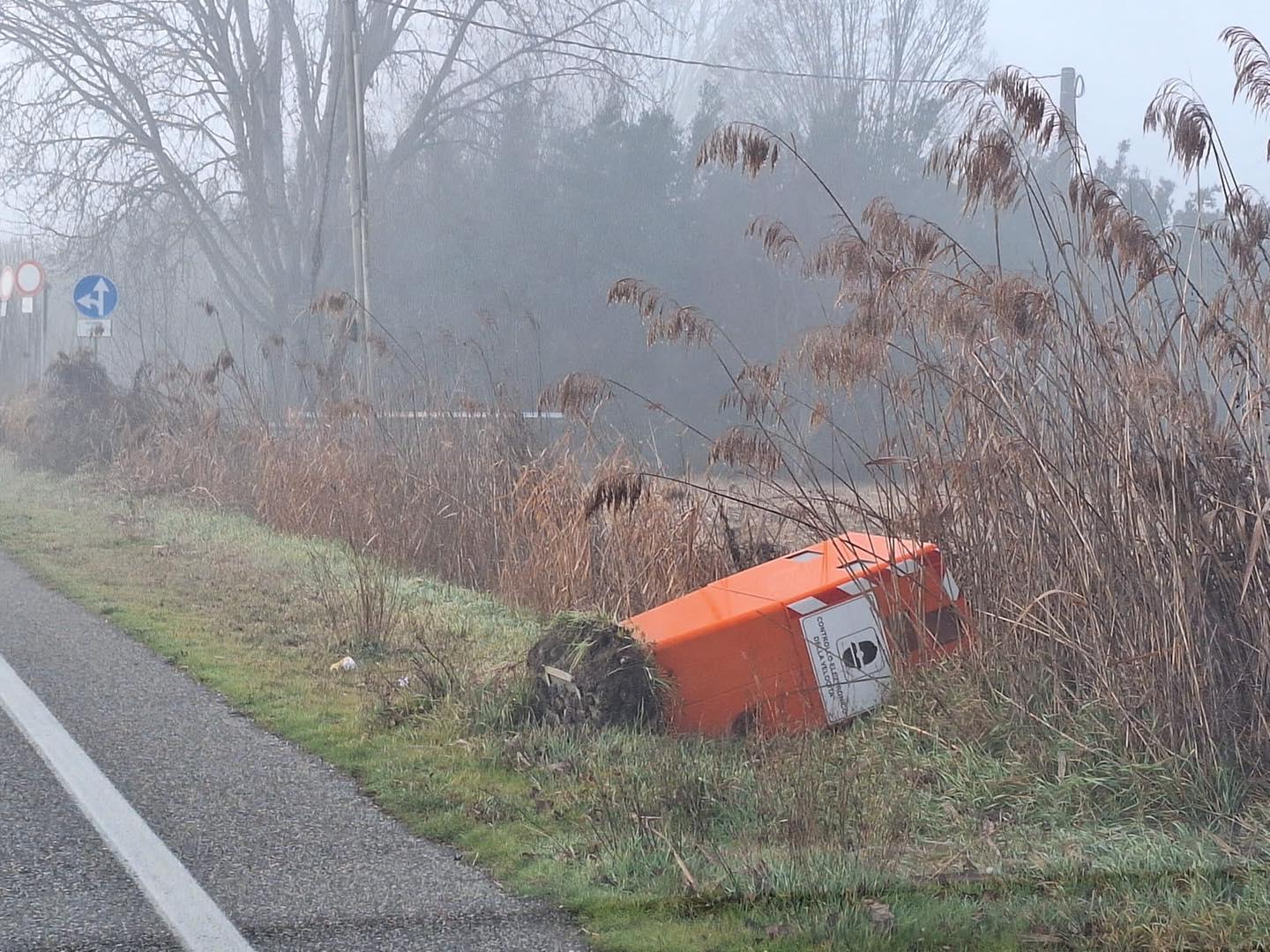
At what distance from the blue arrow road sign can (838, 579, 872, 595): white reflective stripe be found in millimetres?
17688

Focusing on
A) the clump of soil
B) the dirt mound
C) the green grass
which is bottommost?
the green grass

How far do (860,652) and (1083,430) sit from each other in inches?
56.5

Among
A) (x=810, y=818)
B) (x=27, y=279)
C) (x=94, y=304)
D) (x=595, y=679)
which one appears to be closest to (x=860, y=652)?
(x=595, y=679)

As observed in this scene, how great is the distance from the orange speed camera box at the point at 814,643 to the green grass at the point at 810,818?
0.18 m

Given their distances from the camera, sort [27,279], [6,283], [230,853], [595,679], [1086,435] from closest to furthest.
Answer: [230,853] < [1086,435] < [595,679] < [27,279] < [6,283]

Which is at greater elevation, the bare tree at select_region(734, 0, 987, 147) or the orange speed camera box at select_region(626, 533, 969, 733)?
the bare tree at select_region(734, 0, 987, 147)

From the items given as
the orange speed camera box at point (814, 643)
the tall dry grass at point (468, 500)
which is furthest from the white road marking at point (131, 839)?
the orange speed camera box at point (814, 643)

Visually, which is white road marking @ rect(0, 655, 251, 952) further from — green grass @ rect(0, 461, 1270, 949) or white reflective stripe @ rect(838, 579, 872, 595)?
white reflective stripe @ rect(838, 579, 872, 595)

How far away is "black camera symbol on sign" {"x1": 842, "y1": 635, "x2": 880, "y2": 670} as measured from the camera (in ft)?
20.4

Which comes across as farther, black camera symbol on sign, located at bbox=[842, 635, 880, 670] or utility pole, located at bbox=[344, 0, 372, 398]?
utility pole, located at bbox=[344, 0, 372, 398]

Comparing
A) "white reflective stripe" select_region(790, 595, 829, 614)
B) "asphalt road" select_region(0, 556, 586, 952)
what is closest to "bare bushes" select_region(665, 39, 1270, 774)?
"white reflective stripe" select_region(790, 595, 829, 614)

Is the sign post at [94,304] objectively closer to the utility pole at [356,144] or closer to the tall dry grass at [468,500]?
the utility pole at [356,144]

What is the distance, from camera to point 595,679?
237 inches

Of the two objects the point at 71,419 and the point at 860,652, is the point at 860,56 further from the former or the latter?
the point at 860,652
